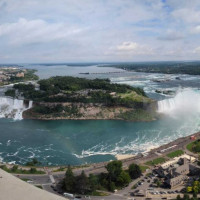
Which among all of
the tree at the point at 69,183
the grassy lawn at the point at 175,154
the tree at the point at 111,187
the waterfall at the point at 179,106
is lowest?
the tree at the point at 111,187

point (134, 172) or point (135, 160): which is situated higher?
point (134, 172)

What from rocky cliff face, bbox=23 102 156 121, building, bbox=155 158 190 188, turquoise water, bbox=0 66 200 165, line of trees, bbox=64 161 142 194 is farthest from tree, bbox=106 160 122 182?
rocky cliff face, bbox=23 102 156 121

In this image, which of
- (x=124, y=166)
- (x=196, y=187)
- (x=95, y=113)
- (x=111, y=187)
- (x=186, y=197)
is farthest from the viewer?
(x=95, y=113)

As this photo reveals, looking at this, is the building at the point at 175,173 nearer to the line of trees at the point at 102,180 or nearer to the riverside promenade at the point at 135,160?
the line of trees at the point at 102,180

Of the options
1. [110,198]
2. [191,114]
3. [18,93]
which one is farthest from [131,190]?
[18,93]

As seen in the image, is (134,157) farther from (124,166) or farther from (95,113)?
(95,113)

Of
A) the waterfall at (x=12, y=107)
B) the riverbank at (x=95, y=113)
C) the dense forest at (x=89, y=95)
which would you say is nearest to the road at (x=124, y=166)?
the riverbank at (x=95, y=113)

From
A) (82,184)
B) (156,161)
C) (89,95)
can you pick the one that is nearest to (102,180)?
(82,184)

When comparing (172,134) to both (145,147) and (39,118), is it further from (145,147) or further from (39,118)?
(39,118)
